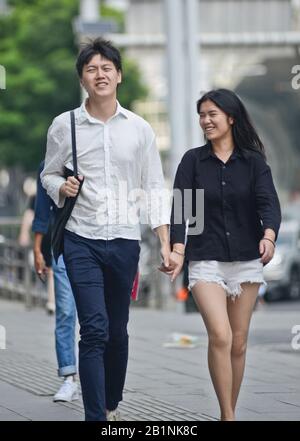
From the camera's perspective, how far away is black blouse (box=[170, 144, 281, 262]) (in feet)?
23.0

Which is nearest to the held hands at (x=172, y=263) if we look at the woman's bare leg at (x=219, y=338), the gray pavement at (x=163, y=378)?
the woman's bare leg at (x=219, y=338)

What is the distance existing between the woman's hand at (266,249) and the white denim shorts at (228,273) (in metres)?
0.14

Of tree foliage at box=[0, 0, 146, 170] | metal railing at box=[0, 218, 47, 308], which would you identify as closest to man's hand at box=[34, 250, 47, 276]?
metal railing at box=[0, 218, 47, 308]

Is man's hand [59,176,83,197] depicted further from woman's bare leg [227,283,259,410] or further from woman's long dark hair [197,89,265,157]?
woman's bare leg [227,283,259,410]

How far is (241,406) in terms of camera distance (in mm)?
8000

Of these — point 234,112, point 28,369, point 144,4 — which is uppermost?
point 144,4

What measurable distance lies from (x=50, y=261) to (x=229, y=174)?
2.11 metres

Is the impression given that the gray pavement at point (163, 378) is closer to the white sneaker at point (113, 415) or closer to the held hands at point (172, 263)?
the white sneaker at point (113, 415)

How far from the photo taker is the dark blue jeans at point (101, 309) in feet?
21.7

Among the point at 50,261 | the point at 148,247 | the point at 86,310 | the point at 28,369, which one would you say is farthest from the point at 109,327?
the point at 148,247

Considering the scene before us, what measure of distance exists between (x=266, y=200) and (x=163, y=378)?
2.80m

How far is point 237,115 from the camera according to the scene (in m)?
Answer: 7.16

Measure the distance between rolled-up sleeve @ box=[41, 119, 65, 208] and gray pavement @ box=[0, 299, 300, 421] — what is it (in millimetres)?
1231
